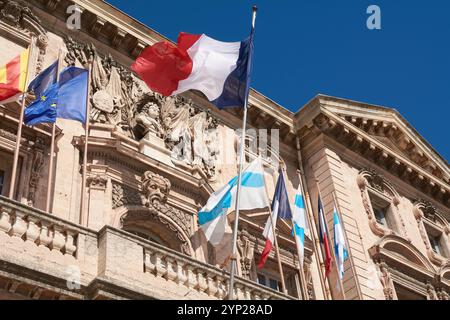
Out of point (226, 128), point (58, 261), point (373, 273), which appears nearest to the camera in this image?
point (58, 261)

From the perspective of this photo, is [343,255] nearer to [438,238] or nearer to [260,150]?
[260,150]

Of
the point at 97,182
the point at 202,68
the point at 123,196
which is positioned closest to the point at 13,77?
the point at 97,182

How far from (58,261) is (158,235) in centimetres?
557

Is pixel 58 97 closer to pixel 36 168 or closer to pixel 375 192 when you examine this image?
pixel 36 168

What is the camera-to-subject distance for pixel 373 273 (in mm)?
19844

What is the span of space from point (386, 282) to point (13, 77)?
1127 centimetres

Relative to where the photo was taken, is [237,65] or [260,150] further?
[260,150]

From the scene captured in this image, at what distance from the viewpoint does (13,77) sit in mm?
14977

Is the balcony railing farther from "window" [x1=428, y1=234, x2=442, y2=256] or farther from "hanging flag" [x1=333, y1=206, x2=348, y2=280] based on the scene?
"window" [x1=428, y1=234, x2=442, y2=256]

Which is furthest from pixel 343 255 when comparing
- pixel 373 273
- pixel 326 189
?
pixel 326 189

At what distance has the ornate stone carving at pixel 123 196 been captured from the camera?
16.0 meters

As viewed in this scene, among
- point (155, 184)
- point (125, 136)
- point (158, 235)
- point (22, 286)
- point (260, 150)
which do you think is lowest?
point (22, 286)

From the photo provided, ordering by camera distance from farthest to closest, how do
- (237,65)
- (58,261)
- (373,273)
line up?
(373,273) → (237,65) → (58,261)

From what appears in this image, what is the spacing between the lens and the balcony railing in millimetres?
10484
